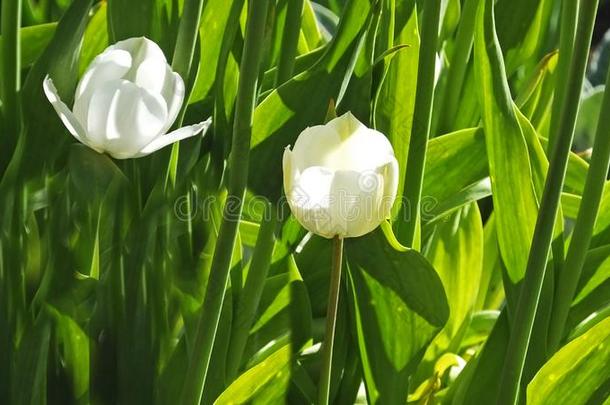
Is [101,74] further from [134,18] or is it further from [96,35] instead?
[96,35]

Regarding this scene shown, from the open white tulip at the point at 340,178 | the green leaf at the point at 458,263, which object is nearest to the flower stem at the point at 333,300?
the open white tulip at the point at 340,178

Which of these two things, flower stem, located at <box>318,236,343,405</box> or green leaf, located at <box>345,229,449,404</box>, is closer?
flower stem, located at <box>318,236,343,405</box>

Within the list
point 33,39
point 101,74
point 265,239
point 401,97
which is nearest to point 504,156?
point 401,97

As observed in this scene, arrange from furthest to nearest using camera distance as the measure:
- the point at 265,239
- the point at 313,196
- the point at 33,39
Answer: the point at 33,39
the point at 265,239
the point at 313,196

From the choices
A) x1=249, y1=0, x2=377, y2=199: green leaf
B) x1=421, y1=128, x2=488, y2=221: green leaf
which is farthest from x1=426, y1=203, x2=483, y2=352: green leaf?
x1=249, y1=0, x2=377, y2=199: green leaf

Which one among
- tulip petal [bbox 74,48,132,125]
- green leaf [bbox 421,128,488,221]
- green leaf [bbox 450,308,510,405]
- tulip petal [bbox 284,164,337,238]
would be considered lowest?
green leaf [bbox 450,308,510,405]

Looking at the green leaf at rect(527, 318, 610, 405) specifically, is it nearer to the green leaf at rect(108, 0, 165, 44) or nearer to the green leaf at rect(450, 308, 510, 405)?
the green leaf at rect(450, 308, 510, 405)
